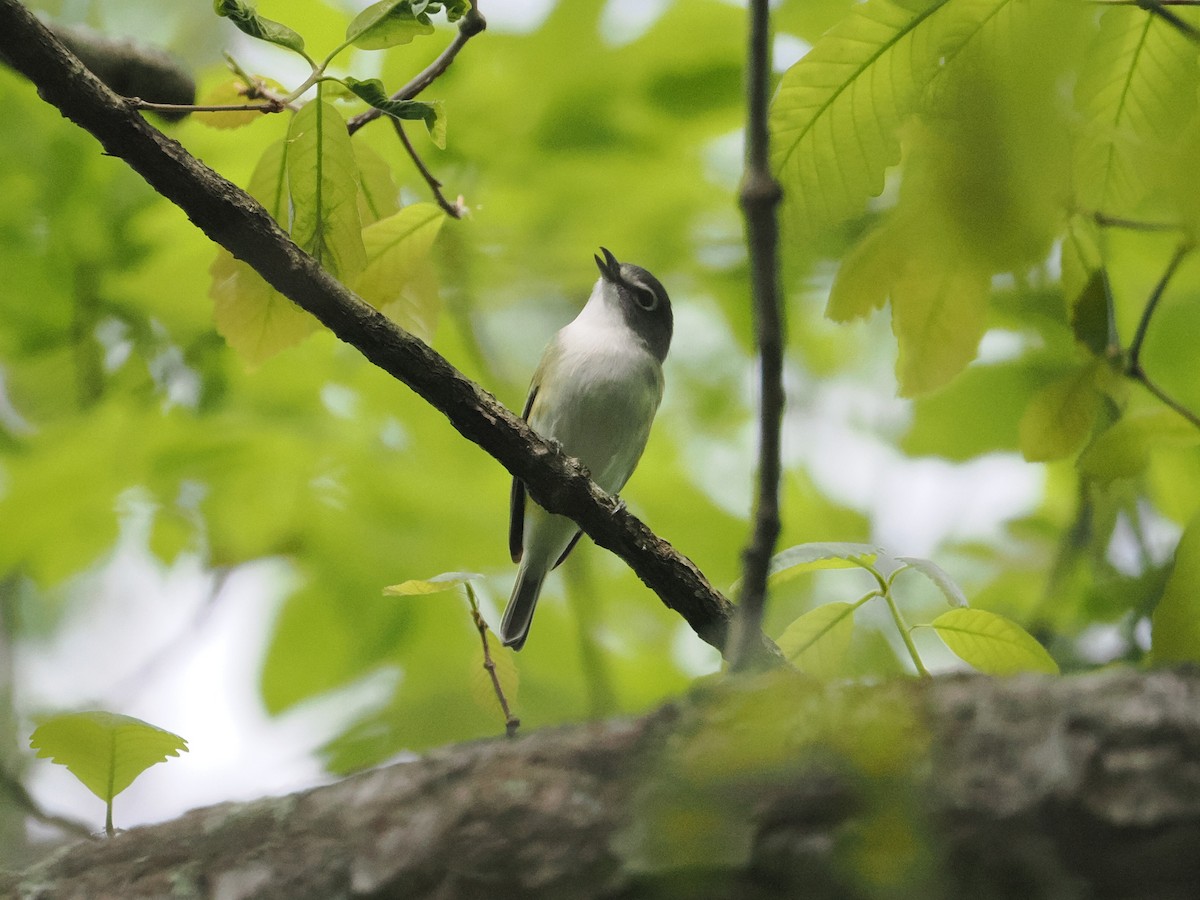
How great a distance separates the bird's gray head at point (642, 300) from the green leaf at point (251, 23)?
2.71 m

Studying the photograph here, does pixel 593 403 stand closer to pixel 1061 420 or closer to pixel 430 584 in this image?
pixel 430 584

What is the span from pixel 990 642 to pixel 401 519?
2.54 m

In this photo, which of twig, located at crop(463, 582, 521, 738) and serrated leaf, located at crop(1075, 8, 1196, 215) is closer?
serrated leaf, located at crop(1075, 8, 1196, 215)

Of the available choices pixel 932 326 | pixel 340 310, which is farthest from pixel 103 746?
pixel 932 326

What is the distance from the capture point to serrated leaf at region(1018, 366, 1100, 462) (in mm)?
1891

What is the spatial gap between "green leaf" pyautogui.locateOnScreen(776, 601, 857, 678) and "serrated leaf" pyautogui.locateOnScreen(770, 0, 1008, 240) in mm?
655

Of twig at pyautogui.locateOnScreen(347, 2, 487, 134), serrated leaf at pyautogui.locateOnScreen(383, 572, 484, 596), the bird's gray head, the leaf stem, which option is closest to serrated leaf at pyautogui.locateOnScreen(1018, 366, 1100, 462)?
the leaf stem

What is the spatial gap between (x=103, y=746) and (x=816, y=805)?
1.27 meters

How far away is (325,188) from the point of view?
1.85 m

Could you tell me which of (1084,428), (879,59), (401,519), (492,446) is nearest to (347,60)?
(401,519)

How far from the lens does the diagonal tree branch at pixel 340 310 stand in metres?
1.79

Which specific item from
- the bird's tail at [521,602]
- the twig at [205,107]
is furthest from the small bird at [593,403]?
the twig at [205,107]

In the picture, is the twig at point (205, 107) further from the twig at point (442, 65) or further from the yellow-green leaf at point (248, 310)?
the yellow-green leaf at point (248, 310)

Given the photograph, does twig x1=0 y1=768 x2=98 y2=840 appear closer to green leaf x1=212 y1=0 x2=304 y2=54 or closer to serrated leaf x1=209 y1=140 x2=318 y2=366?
serrated leaf x1=209 y1=140 x2=318 y2=366
